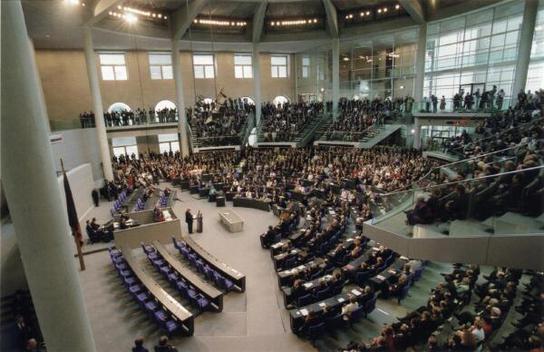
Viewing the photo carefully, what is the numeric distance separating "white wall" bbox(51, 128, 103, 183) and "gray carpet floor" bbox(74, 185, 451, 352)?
8.29m

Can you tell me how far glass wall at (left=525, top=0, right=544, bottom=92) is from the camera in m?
16.2

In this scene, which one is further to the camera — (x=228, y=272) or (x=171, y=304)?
(x=228, y=272)

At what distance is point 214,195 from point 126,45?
50.6 feet

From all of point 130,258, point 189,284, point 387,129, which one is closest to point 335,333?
point 189,284

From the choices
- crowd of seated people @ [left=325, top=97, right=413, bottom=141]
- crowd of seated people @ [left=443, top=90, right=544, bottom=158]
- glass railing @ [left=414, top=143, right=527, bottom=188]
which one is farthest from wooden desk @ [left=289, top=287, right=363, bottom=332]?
crowd of seated people @ [left=325, top=97, right=413, bottom=141]

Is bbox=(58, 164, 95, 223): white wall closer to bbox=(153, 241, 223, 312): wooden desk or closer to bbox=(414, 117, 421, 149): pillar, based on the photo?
bbox=(153, 241, 223, 312): wooden desk

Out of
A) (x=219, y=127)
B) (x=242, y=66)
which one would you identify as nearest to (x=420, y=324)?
(x=219, y=127)

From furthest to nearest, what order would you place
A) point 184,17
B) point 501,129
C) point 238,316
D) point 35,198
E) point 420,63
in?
point 420,63
point 184,17
point 501,129
point 238,316
point 35,198

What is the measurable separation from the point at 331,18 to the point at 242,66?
11.0 m

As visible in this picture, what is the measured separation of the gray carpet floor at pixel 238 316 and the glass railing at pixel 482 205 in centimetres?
298

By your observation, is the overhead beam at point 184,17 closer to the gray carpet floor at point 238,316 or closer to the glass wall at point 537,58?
the gray carpet floor at point 238,316

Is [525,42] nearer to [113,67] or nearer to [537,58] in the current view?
[537,58]

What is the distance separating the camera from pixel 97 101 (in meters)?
19.5

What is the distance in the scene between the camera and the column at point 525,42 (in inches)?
637
